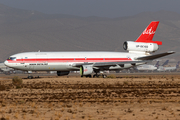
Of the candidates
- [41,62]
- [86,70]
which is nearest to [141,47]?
[86,70]

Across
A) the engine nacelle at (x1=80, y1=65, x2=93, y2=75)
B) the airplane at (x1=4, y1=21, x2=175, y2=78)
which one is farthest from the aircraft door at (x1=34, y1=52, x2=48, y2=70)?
→ the engine nacelle at (x1=80, y1=65, x2=93, y2=75)

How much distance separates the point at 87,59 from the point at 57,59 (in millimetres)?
4845

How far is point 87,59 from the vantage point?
53.0 meters

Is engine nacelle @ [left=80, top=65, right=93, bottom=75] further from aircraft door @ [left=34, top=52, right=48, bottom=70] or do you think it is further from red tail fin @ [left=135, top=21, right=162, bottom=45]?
red tail fin @ [left=135, top=21, right=162, bottom=45]

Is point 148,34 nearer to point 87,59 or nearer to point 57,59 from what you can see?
point 87,59

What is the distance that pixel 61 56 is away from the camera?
52094 mm

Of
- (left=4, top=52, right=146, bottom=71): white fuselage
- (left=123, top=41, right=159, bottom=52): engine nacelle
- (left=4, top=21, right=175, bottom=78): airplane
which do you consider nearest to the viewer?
(left=4, top=52, right=146, bottom=71): white fuselage

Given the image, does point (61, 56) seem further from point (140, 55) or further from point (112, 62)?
point (140, 55)

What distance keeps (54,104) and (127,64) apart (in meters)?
31.6

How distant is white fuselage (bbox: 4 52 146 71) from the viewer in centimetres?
5038

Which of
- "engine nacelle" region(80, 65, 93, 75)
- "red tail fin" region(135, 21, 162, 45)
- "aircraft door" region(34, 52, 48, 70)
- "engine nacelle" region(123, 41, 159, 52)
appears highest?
"red tail fin" region(135, 21, 162, 45)

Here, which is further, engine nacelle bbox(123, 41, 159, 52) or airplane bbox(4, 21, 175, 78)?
engine nacelle bbox(123, 41, 159, 52)

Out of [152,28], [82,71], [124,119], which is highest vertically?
[152,28]

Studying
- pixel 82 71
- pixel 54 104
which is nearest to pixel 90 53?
pixel 82 71
